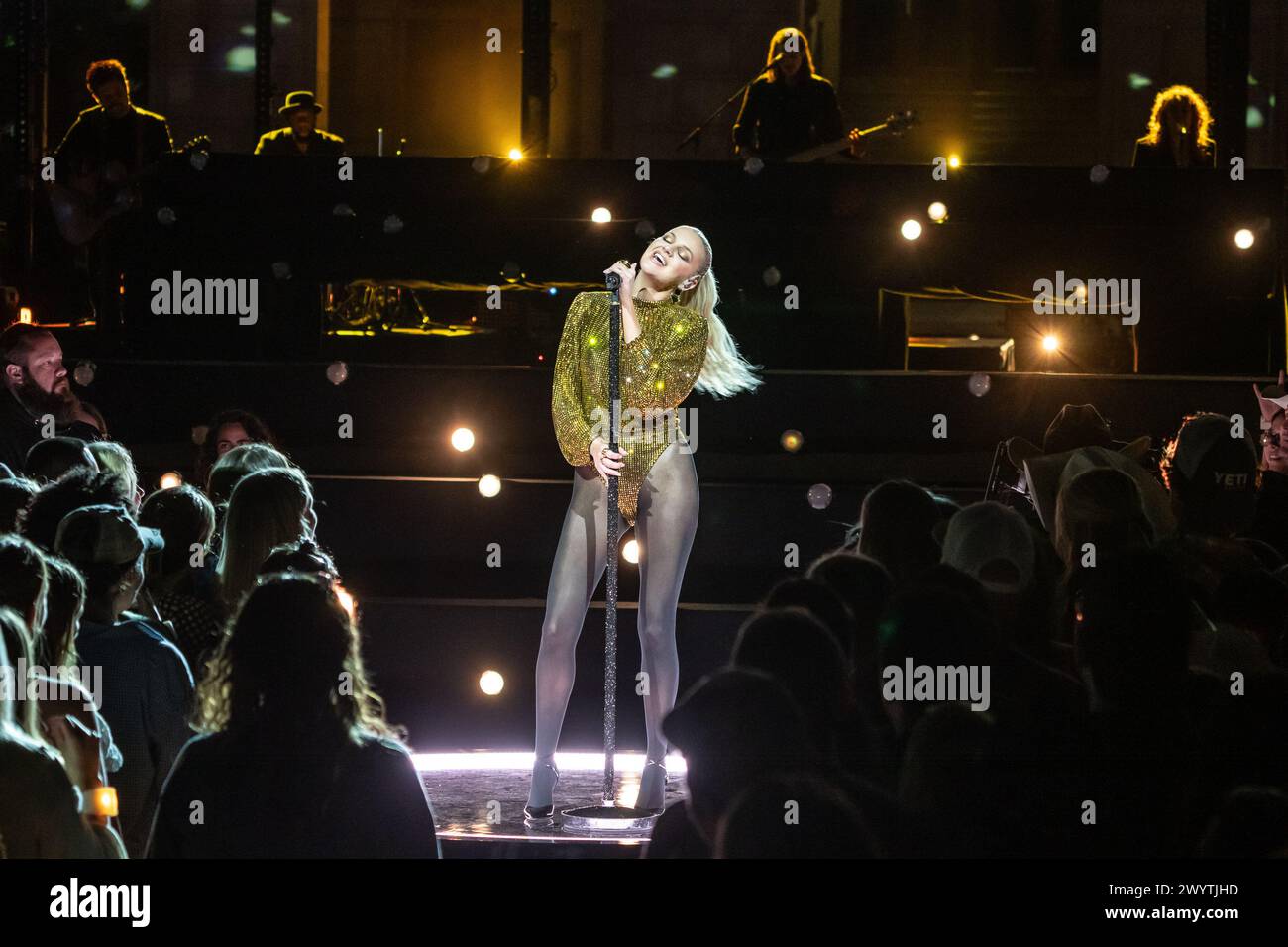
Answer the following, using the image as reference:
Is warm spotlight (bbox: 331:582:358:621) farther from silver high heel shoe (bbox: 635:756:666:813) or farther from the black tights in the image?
silver high heel shoe (bbox: 635:756:666:813)

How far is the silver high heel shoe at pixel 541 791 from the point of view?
4.07 metres

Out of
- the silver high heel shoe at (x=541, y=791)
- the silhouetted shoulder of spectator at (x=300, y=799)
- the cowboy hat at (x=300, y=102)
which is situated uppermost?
the cowboy hat at (x=300, y=102)

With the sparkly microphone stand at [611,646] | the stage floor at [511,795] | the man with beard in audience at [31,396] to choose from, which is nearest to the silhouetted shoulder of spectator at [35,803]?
the stage floor at [511,795]

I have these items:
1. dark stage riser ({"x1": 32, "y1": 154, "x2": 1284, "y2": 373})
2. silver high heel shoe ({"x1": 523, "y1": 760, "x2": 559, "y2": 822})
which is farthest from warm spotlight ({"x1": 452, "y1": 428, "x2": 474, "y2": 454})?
silver high heel shoe ({"x1": 523, "y1": 760, "x2": 559, "y2": 822})

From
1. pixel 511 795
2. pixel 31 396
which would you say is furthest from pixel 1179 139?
pixel 31 396

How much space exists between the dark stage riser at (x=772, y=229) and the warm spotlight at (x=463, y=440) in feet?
2.33

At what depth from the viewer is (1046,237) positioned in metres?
6.79

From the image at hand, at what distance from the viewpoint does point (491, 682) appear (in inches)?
220

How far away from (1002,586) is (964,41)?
31.6 ft

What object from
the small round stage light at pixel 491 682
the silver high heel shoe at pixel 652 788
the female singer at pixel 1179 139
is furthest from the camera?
the female singer at pixel 1179 139

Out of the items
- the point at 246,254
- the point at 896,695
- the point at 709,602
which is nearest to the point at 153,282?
the point at 246,254

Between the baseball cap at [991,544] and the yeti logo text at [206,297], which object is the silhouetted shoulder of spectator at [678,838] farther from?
the yeti logo text at [206,297]
